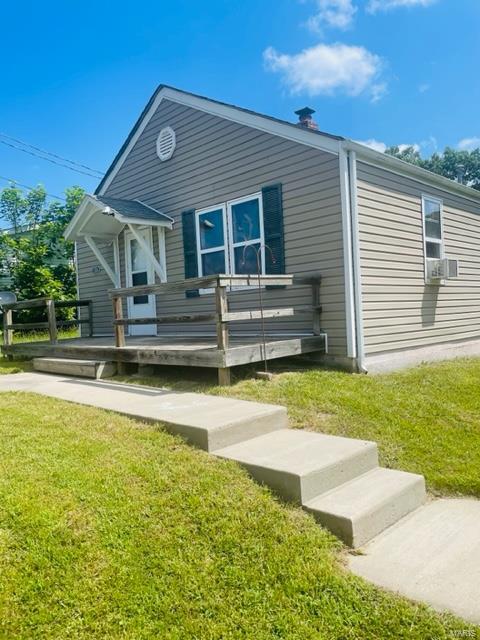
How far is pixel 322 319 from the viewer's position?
21.5 feet

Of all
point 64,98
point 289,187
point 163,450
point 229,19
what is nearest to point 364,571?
point 163,450

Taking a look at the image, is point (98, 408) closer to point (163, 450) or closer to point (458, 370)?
point (163, 450)

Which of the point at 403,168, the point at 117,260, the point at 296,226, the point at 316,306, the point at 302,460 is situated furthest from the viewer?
the point at 117,260

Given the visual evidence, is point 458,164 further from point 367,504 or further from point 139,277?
point 367,504

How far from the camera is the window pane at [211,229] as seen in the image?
7.97 metres

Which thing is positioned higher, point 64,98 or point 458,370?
point 64,98

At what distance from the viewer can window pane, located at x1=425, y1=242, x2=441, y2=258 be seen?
8.03 meters

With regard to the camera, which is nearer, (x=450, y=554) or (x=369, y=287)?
(x=450, y=554)

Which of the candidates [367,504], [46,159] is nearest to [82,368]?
[367,504]

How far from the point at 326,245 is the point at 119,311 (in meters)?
3.04

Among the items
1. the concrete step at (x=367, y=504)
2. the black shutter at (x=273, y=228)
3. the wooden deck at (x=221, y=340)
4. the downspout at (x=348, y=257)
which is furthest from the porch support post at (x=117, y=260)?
the concrete step at (x=367, y=504)

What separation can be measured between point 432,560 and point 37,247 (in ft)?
62.6

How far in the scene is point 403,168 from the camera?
7.20 metres

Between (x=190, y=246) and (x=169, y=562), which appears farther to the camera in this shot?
(x=190, y=246)
